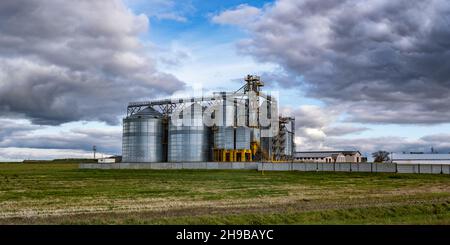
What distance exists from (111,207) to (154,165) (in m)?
72.0

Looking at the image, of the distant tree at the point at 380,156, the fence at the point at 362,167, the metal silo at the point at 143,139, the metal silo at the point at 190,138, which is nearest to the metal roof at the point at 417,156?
the distant tree at the point at 380,156

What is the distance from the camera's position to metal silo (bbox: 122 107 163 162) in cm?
11019

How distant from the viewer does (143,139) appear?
11038 centimetres

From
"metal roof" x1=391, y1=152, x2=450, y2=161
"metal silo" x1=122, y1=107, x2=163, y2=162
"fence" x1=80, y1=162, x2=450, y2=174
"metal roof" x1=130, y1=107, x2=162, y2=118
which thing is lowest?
"fence" x1=80, y1=162, x2=450, y2=174

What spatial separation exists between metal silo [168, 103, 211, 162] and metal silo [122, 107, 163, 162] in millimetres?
4984

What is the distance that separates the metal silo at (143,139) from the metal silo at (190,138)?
4.98 m

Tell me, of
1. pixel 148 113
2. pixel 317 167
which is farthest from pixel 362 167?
pixel 148 113

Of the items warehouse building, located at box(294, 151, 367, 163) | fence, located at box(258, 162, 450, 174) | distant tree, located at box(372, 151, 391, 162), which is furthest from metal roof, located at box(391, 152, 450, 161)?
fence, located at box(258, 162, 450, 174)

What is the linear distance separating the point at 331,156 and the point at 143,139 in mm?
71994

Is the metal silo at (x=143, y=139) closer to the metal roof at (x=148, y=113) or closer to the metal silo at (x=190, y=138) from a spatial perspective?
the metal roof at (x=148, y=113)

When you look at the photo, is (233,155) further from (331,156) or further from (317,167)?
(331,156)

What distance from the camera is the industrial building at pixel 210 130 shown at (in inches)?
4085

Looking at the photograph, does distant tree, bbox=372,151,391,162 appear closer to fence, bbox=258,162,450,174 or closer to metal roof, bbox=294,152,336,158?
metal roof, bbox=294,152,336,158
